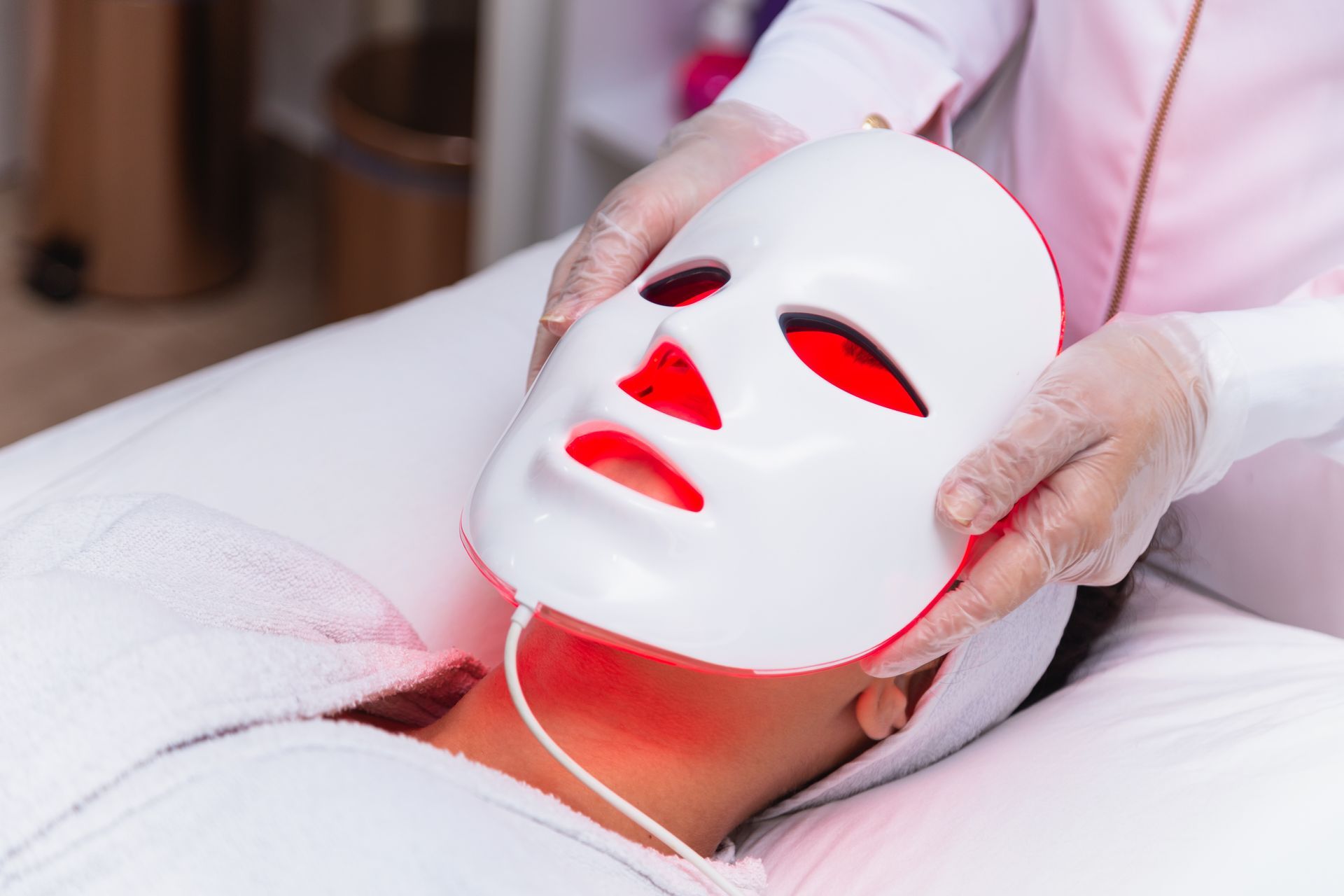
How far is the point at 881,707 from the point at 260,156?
2.01 metres

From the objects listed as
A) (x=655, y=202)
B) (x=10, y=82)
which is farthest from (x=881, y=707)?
(x=10, y=82)

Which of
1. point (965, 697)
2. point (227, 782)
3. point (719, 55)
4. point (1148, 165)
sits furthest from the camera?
point (719, 55)

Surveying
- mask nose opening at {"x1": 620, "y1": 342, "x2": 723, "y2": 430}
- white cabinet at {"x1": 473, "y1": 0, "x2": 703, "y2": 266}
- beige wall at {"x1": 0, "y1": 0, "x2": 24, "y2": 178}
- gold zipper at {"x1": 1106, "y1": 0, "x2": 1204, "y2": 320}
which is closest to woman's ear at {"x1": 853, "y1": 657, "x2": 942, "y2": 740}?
mask nose opening at {"x1": 620, "y1": 342, "x2": 723, "y2": 430}

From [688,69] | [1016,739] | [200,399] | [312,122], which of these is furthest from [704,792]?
[312,122]

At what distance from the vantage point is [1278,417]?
2.73 ft

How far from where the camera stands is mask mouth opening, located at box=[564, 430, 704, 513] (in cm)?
71

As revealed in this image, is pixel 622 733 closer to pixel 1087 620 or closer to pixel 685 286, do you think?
pixel 685 286

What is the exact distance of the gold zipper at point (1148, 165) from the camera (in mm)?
925

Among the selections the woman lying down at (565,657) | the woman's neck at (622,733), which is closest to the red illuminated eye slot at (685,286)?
the woman lying down at (565,657)

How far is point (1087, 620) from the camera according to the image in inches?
38.4

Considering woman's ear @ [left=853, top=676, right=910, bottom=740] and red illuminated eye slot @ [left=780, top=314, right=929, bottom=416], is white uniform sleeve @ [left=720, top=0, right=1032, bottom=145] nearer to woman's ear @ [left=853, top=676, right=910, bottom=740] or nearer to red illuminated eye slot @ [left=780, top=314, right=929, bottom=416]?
red illuminated eye slot @ [left=780, top=314, right=929, bottom=416]

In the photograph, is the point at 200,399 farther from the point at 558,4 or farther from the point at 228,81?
the point at 228,81

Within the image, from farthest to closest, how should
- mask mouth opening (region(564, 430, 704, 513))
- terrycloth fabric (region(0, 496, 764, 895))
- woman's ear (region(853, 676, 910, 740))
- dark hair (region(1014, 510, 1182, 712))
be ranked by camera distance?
1. dark hair (region(1014, 510, 1182, 712))
2. woman's ear (region(853, 676, 910, 740))
3. mask mouth opening (region(564, 430, 704, 513))
4. terrycloth fabric (region(0, 496, 764, 895))

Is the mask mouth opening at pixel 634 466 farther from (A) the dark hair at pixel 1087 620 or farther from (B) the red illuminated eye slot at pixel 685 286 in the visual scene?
(A) the dark hair at pixel 1087 620
